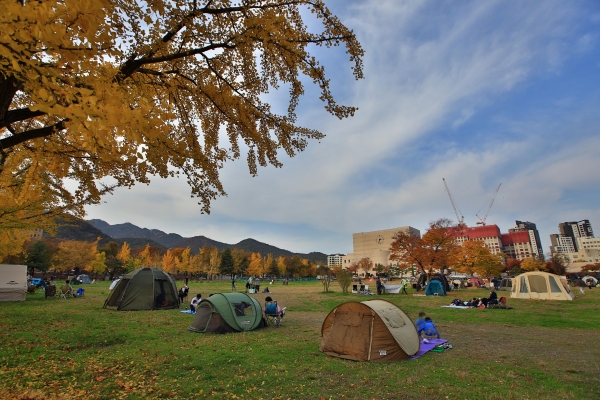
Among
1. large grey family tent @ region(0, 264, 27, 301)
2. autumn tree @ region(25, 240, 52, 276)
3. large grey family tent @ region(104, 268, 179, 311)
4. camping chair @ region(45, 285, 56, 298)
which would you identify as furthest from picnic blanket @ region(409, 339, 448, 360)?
autumn tree @ region(25, 240, 52, 276)

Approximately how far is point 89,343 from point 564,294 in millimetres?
26248

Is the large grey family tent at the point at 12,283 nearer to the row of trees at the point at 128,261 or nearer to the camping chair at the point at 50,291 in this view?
the camping chair at the point at 50,291

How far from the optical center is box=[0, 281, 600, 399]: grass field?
4957 millimetres

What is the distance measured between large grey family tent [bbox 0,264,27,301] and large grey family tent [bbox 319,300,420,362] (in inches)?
790

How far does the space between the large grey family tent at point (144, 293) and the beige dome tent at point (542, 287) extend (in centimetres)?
2346

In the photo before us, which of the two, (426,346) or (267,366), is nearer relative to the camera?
(267,366)

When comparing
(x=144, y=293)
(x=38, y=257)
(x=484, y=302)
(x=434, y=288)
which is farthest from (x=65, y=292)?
(x=38, y=257)

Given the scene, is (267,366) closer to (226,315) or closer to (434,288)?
(226,315)

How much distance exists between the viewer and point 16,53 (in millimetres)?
2232

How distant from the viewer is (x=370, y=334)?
280 inches

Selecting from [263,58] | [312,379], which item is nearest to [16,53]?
[263,58]

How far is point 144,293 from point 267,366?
40.3 ft

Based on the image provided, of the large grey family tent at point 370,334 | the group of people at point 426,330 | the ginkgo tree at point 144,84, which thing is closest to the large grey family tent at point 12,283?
the ginkgo tree at point 144,84

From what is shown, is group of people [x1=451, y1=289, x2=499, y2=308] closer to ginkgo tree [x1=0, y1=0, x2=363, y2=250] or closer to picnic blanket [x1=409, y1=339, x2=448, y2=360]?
picnic blanket [x1=409, y1=339, x2=448, y2=360]
